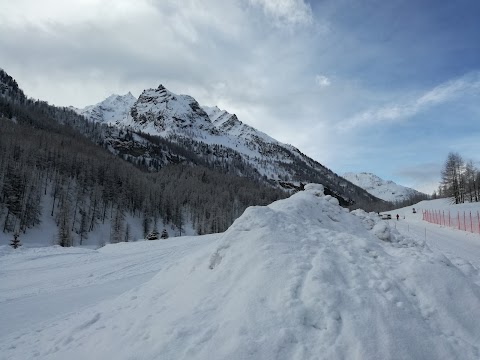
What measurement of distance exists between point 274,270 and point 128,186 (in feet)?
380

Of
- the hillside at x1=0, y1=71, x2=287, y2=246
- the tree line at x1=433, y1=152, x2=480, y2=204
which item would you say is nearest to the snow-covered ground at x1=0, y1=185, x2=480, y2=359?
the hillside at x1=0, y1=71, x2=287, y2=246

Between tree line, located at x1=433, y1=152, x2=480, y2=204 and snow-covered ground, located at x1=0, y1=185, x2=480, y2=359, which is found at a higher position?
tree line, located at x1=433, y1=152, x2=480, y2=204

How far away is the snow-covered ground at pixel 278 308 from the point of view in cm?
613

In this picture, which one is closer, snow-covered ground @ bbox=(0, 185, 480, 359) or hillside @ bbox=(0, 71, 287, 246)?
snow-covered ground @ bbox=(0, 185, 480, 359)

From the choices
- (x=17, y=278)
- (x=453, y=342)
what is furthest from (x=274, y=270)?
(x=17, y=278)

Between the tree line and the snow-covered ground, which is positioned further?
the tree line

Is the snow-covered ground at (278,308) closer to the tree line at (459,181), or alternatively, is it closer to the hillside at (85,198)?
the hillside at (85,198)

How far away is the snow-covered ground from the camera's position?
6.13m

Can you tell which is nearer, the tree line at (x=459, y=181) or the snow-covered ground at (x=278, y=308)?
the snow-covered ground at (x=278, y=308)

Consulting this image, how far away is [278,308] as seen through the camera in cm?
699

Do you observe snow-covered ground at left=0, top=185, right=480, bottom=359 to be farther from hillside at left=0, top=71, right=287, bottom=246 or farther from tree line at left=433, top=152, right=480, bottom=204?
tree line at left=433, top=152, right=480, bottom=204

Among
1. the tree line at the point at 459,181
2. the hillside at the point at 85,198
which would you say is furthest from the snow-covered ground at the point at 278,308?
the tree line at the point at 459,181

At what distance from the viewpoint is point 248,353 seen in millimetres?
5902

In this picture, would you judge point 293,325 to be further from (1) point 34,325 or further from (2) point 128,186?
(2) point 128,186
